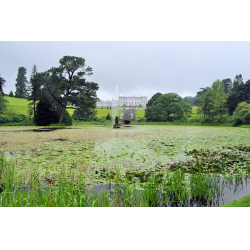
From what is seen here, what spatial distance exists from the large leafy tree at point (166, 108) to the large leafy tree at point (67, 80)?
10327 mm

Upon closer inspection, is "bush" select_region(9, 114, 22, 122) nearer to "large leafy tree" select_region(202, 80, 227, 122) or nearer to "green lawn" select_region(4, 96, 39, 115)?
"green lawn" select_region(4, 96, 39, 115)

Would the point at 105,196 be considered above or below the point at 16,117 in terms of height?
below

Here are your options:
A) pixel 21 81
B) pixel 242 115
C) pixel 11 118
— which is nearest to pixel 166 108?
pixel 242 115

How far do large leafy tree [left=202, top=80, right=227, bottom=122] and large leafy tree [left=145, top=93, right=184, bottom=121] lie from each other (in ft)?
15.1

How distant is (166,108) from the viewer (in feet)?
81.1

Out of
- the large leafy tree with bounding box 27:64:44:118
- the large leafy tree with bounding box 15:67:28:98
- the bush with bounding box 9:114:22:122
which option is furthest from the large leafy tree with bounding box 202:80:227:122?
the large leafy tree with bounding box 15:67:28:98

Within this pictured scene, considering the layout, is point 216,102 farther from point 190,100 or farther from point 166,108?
point 190,100

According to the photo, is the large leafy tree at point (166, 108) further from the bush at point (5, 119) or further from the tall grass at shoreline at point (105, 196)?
the tall grass at shoreline at point (105, 196)

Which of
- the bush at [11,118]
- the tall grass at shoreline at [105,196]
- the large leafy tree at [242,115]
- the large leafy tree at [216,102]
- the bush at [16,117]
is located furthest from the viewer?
the large leafy tree at [216,102]

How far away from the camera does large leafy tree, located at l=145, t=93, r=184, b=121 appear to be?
79.5 ft

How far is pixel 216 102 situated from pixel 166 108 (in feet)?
23.6

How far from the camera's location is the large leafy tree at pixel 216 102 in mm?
18609

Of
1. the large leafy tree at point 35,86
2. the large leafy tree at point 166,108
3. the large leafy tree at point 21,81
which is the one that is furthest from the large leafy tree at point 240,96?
the large leafy tree at point 21,81
